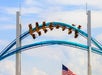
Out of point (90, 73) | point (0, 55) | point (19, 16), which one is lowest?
point (90, 73)

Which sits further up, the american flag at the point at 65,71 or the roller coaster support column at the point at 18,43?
the roller coaster support column at the point at 18,43

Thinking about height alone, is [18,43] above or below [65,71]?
above

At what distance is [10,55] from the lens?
3919cm

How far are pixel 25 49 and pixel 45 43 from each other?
7.16 feet

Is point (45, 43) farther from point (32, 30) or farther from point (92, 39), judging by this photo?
point (92, 39)

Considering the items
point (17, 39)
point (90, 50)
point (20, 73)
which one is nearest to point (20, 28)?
point (17, 39)

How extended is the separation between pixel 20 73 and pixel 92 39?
7.81m

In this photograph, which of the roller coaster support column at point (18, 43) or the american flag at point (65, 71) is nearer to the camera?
the american flag at point (65, 71)

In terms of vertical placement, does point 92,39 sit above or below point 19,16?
below

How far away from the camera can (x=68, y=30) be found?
3844 cm

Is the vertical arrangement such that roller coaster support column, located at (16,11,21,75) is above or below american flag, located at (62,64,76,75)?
above

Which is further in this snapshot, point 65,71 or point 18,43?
point 18,43

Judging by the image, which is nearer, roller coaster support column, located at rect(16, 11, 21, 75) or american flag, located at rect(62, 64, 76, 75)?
american flag, located at rect(62, 64, 76, 75)

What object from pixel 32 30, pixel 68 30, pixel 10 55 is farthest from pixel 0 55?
pixel 68 30
